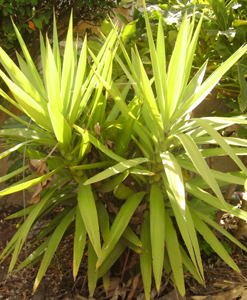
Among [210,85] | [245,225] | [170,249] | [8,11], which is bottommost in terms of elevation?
[245,225]

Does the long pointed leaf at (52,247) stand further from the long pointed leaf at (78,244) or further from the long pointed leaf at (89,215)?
the long pointed leaf at (89,215)

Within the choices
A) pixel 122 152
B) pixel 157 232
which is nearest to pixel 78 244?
pixel 157 232

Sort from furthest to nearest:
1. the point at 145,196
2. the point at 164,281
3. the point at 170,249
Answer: the point at 164,281, the point at 145,196, the point at 170,249

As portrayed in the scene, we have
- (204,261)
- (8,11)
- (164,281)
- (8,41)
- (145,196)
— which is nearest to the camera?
(145,196)

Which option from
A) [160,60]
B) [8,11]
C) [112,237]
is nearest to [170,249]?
[112,237]

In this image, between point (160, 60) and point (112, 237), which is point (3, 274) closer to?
point (112, 237)

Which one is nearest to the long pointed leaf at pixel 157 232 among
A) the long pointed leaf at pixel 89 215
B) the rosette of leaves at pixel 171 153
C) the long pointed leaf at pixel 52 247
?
the rosette of leaves at pixel 171 153

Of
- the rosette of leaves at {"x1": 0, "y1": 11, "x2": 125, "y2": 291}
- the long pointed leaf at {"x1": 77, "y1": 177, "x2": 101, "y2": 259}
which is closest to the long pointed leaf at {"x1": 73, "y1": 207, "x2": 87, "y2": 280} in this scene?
the rosette of leaves at {"x1": 0, "y1": 11, "x2": 125, "y2": 291}

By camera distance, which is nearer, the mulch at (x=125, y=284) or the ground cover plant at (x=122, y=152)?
the ground cover plant at (x=122, y=152)

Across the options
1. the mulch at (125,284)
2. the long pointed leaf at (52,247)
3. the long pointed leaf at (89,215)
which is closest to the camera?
the long pointed leaf at (89,215)

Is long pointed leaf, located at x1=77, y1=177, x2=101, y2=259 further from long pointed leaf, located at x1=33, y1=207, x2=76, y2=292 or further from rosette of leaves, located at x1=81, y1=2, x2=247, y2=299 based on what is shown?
long pointed leaf, located at x1=33, y1=207, x2=76, y2=292
